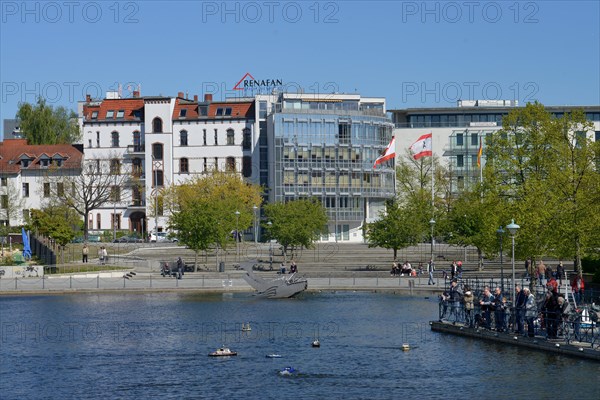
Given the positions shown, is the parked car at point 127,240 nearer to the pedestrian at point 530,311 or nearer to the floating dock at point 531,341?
the floating dock at point 531,341

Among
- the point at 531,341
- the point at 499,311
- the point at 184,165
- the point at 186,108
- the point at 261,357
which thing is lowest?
the point at 261,357

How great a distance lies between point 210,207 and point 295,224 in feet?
24.2

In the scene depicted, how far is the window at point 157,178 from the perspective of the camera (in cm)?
13238

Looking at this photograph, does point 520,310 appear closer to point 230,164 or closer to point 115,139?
point 230,164

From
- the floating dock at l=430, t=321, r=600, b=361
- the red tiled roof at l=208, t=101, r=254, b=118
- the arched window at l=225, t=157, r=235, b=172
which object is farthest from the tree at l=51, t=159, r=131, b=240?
the floating dock at l=430, t=321, r=600, b=361

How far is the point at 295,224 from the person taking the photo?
91.8 meters

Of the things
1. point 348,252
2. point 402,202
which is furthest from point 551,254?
point 402,202

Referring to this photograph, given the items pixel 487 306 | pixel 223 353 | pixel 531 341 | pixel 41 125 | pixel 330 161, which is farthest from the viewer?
pixel 41 125

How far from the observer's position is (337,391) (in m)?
33.9

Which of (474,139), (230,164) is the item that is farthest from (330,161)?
(474,139)

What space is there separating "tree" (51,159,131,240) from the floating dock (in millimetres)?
75319

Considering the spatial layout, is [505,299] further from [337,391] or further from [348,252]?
[348,252]

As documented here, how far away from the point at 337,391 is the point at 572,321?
9605mm

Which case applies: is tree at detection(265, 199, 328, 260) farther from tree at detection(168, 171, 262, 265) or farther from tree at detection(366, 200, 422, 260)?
tree at detection(366, 200, 422, 260)
